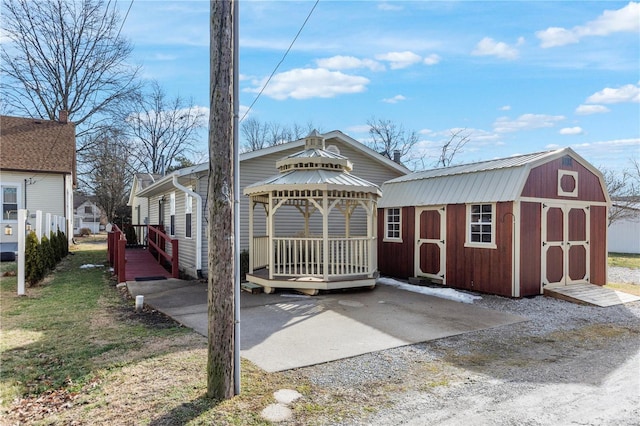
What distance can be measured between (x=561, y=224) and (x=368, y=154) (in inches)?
246

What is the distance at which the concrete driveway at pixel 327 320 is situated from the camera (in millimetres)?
5262

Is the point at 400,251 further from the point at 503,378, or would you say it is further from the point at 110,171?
the point at 110,171

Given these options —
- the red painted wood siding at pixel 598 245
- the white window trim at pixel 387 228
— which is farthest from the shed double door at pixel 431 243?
the red painted wood siding at pixel 598 245

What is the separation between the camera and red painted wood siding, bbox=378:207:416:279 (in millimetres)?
11172

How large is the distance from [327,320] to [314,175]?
364 centimetres

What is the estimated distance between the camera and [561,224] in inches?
373

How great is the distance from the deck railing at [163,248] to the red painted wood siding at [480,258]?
742 cm

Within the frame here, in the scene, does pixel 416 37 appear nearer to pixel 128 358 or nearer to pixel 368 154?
pixel 368 154

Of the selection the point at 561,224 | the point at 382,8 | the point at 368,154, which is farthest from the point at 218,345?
the point at 368,154

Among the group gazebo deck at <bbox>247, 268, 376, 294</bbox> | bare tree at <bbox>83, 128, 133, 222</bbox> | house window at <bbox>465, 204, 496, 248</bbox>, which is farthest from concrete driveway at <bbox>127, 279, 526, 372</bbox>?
bare tree at <bbox>83, 128, 133, 222</bbox>

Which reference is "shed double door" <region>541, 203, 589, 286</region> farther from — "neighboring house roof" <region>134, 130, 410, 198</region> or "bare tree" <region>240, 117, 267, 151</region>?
"bare tree" <region>240, 117, 267, 151</region>

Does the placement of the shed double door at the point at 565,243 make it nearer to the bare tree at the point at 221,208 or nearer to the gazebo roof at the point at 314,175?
the gazebo roof at the point at 314,175

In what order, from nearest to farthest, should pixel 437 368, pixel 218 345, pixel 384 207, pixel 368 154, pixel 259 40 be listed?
pixel 218 345 → pixel 437 368 → pixel 259 40 → pixel 384 207 → pixel 368 154

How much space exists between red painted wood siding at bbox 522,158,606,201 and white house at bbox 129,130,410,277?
16.7 feet
